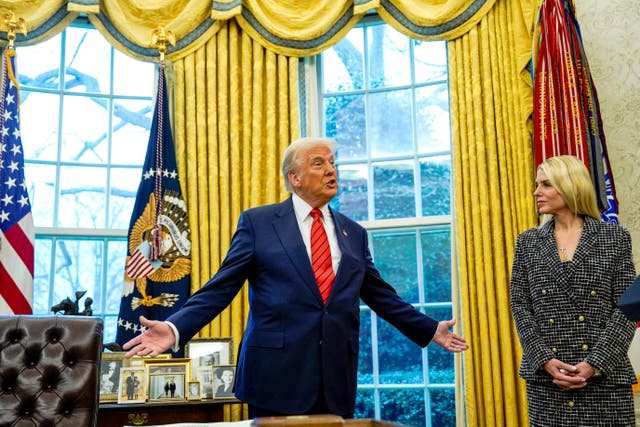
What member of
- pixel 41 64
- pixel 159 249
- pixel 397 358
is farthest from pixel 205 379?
pixel 41 64

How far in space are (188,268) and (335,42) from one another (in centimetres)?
157

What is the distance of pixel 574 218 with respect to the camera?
277cm

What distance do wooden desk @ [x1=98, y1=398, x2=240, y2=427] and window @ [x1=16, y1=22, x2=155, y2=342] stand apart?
87 cm

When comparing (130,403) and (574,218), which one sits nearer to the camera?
(574,218)

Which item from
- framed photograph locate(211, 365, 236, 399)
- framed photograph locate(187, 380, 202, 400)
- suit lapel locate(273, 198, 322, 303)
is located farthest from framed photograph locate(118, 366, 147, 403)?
suit lapel locate(273, 198, 322, 303)

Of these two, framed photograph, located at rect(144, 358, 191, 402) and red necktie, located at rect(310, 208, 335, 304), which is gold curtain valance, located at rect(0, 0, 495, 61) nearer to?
framed photograph, located at rect(144, 358, 191, 402)

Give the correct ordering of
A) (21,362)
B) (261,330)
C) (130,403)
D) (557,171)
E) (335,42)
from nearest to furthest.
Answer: (21,362) < (261,330) < (557,171) < (130,403) < (335,42)

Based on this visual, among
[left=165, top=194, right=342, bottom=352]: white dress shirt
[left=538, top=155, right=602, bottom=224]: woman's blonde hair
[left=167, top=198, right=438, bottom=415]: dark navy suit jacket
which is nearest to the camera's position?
[left=167, top=198, right=438, bottom=415]: dark navy suit jacket

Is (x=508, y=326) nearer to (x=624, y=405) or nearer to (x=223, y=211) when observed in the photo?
(x=624, y=405)

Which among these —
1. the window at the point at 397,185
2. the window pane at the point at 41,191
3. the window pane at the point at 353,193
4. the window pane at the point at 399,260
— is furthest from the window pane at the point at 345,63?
the window pane at the point at 41,191

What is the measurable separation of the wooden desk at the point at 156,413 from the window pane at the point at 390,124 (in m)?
1.78

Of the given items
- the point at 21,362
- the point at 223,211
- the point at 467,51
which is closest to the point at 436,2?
the point at 467,51

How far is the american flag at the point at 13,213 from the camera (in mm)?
3746

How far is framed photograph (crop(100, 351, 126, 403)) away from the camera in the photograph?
3.48 m
